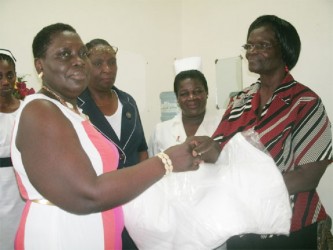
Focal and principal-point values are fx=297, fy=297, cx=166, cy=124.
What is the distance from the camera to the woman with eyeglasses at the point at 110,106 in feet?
5.56

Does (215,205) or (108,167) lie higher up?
(108,167)

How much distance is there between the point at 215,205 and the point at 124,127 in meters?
0.96

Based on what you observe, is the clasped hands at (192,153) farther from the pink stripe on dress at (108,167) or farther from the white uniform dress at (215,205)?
the pink stripe on dress at (108,167)

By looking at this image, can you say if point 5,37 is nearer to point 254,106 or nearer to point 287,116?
point 254,106

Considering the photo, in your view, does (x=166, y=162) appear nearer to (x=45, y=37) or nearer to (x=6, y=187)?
(x=45, y=37)

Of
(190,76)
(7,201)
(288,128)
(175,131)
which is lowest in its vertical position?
(7,201)

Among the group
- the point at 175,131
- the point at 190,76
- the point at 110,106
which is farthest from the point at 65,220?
the point at 190,76

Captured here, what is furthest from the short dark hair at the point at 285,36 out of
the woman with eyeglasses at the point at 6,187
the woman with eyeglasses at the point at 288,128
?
the woman with eyeglasses at the point at 6,187

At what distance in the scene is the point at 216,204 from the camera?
0.93m

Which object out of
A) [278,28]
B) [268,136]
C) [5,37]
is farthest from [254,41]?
[5,37]

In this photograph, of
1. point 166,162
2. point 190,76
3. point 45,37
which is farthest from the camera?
point 190,76

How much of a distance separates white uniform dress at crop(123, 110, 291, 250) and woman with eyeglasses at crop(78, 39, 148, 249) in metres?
0.70

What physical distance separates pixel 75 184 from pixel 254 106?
90cm

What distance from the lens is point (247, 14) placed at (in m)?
2.73
